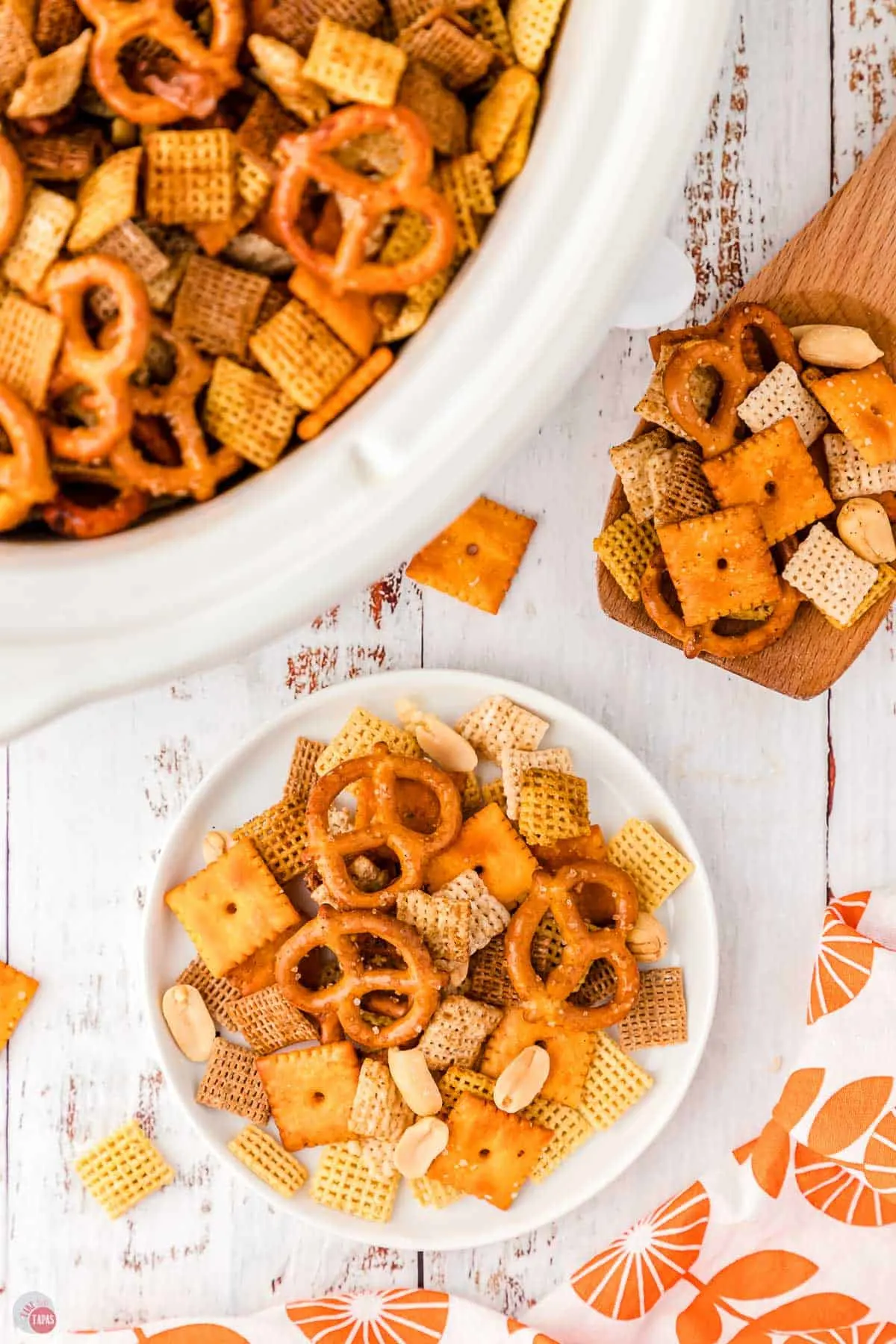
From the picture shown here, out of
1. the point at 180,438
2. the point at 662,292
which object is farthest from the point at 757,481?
the point at 180,438

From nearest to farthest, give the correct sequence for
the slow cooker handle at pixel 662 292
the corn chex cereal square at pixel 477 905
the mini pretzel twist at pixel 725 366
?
the slow cooker handle at pixel 662 292
the mini pretzel twist at pixel 725 366
the corn chex cereal square at pixel 477 905

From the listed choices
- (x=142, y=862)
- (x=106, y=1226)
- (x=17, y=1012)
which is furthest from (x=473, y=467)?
(x=106, y=1226)

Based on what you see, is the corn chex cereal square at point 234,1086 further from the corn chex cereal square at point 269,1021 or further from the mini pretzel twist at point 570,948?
the mini pretzel twist at point 570,948

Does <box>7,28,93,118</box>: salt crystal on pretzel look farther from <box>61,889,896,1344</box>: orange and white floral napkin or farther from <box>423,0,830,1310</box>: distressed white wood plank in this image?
<box>61,889,896,1344</box>: orange and white floral napkin

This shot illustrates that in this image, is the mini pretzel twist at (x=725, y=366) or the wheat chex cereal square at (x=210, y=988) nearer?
the mini pretzel twist at (x=725, y=366)

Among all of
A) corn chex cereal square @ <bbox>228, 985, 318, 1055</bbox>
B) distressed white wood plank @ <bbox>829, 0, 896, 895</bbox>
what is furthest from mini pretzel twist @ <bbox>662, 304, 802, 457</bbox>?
corn chex cereal square @ <bbox>228, 985, 318, 1055</bbox>

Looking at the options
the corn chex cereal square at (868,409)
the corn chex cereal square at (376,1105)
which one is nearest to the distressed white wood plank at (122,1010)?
the corn chex cereal square at (376,1105)

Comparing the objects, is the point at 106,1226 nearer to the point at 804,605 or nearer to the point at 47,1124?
the point at 47,1124

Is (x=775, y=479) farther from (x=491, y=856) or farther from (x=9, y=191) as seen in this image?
(x=9, y=191)
